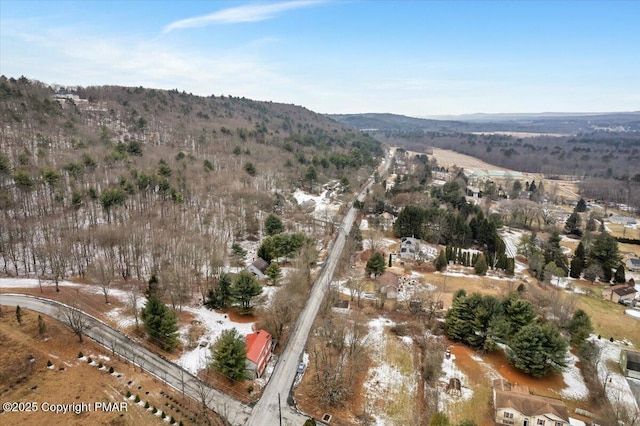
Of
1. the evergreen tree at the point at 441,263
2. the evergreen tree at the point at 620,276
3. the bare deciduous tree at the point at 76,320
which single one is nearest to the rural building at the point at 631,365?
the evergreen tree at the point at 441,263

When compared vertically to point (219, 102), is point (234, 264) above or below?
below

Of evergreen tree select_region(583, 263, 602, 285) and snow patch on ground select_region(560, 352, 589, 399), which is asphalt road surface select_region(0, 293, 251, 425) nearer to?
snow patch on ground select_region(560, 352, 589, 399)

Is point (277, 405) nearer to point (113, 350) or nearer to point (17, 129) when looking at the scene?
point (113, 350)

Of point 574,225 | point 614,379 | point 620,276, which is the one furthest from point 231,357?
point 574,225

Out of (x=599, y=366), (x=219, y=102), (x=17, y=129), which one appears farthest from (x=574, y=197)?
(x=219, y=102)

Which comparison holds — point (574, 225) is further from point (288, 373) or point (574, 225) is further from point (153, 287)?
point (153, 287)

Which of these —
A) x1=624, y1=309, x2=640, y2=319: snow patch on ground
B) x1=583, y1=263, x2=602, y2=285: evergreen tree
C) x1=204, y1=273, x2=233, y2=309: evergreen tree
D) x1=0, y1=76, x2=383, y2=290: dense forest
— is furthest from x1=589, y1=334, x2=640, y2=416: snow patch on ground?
x1=0, y1=76, x2=383, y2=290: dense forest

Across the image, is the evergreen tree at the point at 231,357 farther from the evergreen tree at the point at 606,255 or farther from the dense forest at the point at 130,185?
the evergreen tree at the point at 606,255
